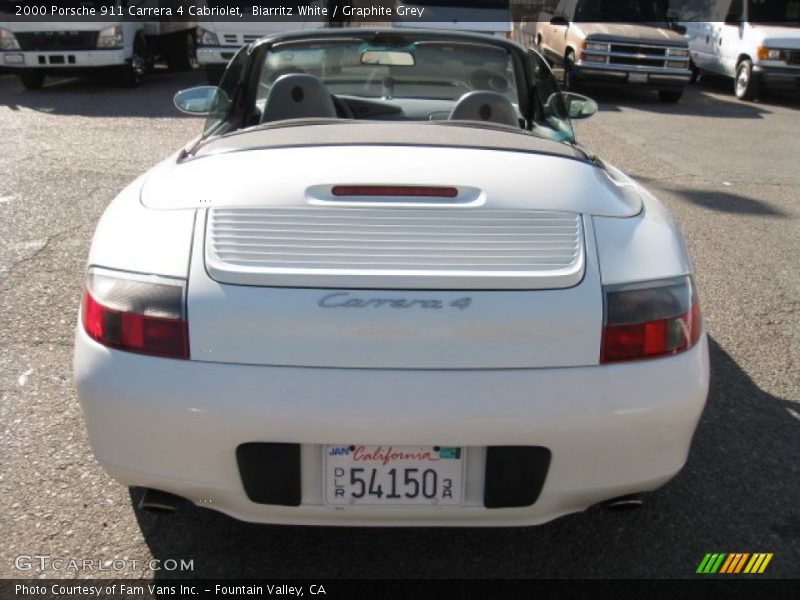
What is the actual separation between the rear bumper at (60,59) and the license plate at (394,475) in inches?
506

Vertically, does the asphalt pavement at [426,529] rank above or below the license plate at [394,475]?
below

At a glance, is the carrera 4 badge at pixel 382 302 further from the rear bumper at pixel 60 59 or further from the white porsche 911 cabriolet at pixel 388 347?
the rear bumper at pixel 60 59

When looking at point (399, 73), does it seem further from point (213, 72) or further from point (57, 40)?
point (213, 72)

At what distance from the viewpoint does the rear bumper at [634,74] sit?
45.6 ft

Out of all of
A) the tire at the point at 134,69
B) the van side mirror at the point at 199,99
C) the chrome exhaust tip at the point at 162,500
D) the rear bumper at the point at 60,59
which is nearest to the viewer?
the chrome exhaust tip at the point at 162,500

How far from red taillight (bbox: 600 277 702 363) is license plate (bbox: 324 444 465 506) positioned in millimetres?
494

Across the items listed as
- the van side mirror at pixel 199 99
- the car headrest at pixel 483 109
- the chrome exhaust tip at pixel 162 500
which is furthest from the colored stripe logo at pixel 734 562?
the van side mirror at pixel 199 99

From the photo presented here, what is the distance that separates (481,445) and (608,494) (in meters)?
0.42

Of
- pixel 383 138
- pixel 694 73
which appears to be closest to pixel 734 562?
pixel 383 138

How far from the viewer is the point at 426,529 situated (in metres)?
2.84

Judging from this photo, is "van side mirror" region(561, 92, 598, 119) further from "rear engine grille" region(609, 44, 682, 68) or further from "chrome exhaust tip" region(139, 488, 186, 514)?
"rear engine grille" region(609, 44, 682, 68)

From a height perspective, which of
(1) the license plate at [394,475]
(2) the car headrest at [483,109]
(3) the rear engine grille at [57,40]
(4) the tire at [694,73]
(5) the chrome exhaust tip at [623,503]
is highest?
(2) the car headrest at [483,109]

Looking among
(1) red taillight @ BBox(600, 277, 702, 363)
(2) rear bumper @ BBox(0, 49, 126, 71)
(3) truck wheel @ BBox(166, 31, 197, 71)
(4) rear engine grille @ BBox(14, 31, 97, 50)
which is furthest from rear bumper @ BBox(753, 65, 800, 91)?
(1) red taillight @ BBox(600, 277, 702, 363)

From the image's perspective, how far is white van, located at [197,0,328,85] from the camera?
13.9m
